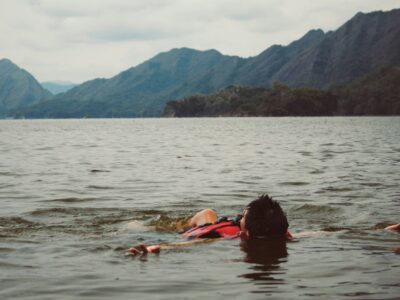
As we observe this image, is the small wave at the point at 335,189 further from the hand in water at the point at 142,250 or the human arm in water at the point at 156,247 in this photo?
the hand in water at the point at 142,250

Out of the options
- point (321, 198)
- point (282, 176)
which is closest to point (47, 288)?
point (321, 198)

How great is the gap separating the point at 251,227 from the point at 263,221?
0.22 metres

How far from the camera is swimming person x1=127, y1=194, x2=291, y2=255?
28.5 feet

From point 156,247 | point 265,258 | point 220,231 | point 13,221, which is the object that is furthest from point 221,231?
point 13,221

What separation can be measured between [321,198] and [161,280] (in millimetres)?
9199

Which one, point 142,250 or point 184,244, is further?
point 184,244

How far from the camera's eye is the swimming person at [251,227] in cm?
869

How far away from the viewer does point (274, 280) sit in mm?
6957

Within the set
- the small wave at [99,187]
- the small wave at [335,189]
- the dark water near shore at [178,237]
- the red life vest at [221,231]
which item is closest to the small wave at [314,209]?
the dark water near shore at [178,237]

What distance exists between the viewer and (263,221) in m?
8.92

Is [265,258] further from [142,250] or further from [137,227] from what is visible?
[137,227]

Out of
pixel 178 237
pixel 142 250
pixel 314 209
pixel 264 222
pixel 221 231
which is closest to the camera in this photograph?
pixel 142 250

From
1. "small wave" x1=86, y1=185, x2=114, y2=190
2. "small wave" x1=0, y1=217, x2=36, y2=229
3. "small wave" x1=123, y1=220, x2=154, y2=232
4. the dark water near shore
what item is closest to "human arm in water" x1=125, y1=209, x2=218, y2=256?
the dark water near shore

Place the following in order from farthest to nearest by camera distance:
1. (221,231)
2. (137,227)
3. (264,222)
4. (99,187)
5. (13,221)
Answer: (99,187) < (13,221) < (137,227) < (221,231) < (264,222)
